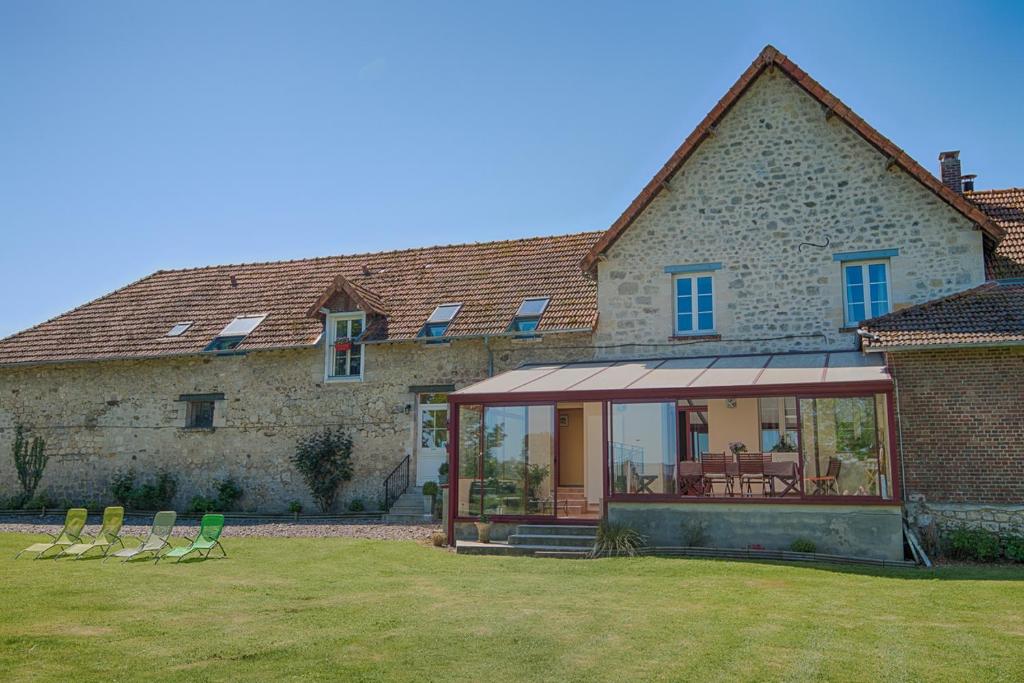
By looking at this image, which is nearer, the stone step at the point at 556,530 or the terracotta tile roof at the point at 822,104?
the stone step at the point at 556,530

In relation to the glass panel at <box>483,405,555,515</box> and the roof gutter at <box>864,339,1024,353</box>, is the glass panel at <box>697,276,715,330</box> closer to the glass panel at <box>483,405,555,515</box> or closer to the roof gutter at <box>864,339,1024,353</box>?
the roof gutter at <box>864,339,1024,353</box>

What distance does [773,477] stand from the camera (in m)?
13.9

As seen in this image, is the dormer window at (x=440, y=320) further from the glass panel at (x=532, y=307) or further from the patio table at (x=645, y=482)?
the patio table at (x=645, y=482)

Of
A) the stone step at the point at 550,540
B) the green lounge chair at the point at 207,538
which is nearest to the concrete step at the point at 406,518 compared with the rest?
the stone step at the point at 550,540

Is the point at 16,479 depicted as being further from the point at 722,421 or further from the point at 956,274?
the point at 956,274

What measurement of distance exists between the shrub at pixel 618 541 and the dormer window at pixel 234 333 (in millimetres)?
12069

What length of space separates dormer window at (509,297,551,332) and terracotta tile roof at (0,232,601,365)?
0.65 ft

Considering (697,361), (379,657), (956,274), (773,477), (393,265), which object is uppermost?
(393,265)

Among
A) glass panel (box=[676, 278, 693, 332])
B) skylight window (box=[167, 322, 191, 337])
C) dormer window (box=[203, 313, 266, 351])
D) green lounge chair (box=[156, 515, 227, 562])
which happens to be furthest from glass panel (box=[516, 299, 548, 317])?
skylight window (box=[167, 322, 191, 337])

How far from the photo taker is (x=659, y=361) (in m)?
17.4

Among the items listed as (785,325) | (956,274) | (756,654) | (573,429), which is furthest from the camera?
(573,429)

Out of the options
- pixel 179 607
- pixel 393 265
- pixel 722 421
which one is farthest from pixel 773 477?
pixel 393 265

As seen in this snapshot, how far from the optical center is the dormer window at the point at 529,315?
19.3 m

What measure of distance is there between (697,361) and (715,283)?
1.95m
